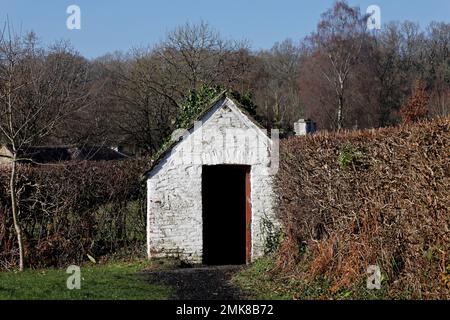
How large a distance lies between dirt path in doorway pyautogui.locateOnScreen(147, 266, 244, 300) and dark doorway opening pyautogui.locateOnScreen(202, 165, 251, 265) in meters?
2.60

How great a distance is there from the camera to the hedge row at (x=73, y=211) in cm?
1589

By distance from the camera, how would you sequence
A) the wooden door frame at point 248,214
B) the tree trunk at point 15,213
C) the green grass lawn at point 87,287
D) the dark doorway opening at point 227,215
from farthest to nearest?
the dark doorway opening at point 227,215 < the wooden door frame at point 248,214 < the tree trunk at point 15,213 < the green grass lawn at point 87,287

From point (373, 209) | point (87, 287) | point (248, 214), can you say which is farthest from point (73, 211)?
point (373, 209)

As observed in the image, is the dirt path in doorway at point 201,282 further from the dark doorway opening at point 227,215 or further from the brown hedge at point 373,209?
the dark doorway opening at point 227,215

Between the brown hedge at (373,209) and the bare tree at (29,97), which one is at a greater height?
the bare tree at (29,97)

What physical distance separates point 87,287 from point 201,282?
2.44 m

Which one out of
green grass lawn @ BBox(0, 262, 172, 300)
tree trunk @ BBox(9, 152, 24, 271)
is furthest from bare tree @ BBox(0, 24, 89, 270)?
green grass lawn @ BBox(0, 262, 172, 300)

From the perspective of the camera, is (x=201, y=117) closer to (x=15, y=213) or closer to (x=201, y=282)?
(x=201, y=282)

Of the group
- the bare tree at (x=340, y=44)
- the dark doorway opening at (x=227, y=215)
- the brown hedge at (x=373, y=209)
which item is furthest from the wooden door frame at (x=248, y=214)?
the bare tree at (x=340, y=44)

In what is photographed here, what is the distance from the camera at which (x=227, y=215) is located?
1764cm

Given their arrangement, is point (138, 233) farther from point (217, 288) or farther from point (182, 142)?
point (217, 288)

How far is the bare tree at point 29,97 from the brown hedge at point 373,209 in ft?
21.5

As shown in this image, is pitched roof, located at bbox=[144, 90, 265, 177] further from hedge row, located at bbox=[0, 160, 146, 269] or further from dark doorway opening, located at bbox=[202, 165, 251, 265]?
hedge row, located at bbox=[0, 160, 146, 269]
